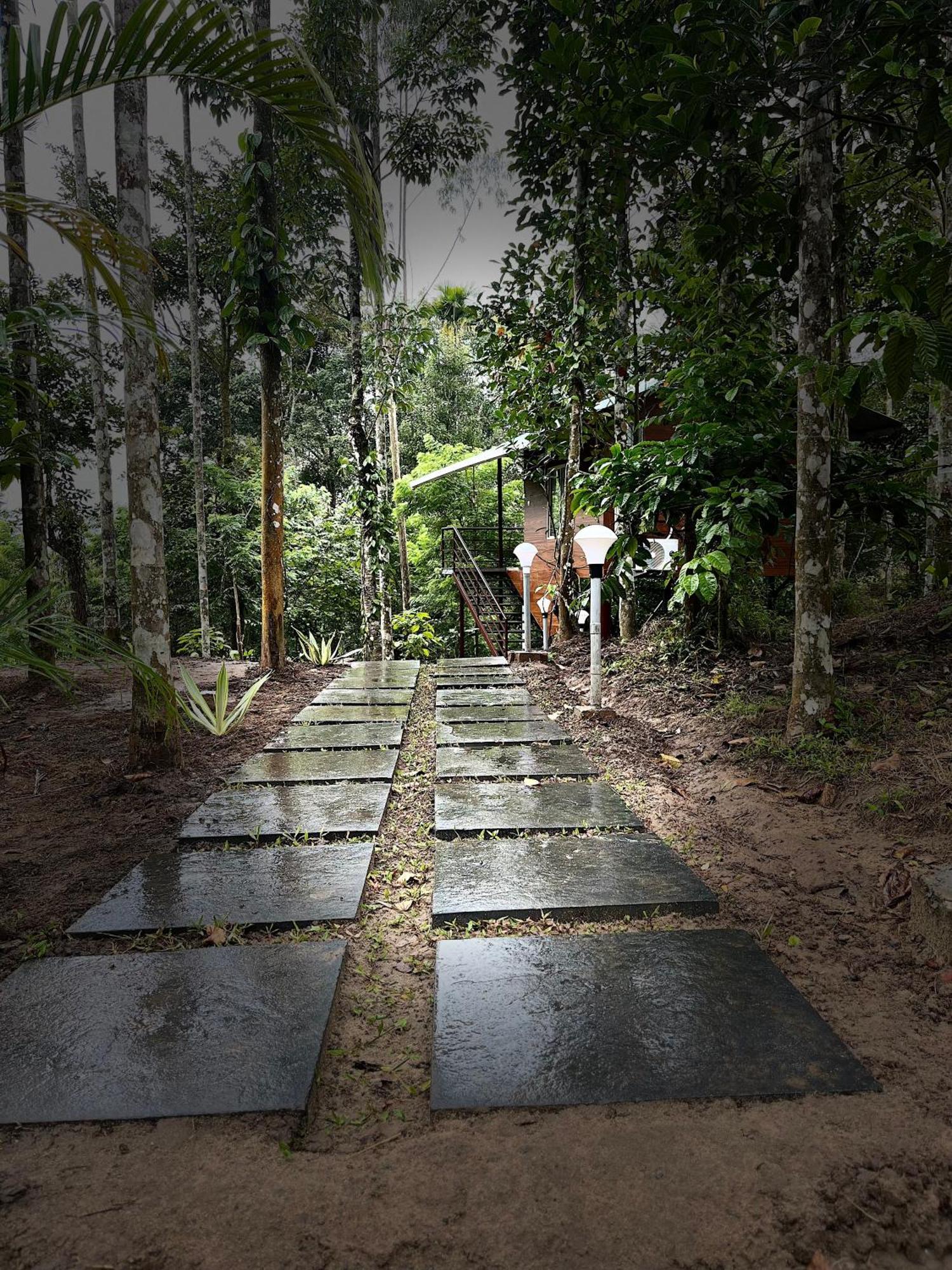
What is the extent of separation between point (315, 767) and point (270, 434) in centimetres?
368

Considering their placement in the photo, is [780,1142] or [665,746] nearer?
[780,1142]

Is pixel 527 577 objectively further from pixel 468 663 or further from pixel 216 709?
pixel 216 709

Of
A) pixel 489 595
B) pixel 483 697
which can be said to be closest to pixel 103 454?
pixel 489 595

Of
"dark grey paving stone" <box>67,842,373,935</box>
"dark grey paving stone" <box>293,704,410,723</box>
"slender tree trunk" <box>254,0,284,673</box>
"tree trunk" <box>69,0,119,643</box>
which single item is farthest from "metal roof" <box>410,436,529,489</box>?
"dark grey paving stone" <box>67,842,373,935</box>

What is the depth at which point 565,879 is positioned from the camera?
237 centimetres

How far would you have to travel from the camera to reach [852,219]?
14.1ft

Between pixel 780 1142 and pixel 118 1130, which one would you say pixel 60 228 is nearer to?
pixel 118 1130

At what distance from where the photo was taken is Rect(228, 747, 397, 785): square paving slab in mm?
3543

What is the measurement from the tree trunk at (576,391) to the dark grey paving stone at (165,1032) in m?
4.59

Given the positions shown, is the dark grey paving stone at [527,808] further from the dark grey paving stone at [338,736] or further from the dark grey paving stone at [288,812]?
the dark grey paving stone at [338,736]

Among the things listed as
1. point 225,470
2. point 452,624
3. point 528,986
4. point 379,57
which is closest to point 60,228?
point 528,986

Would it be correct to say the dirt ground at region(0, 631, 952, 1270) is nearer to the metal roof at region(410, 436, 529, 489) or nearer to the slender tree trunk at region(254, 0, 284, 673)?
the slender tree trunk at region(254, 0, 284, 673)

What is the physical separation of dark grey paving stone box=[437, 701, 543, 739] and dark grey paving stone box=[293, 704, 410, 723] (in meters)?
0.29

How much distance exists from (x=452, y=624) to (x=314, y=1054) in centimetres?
1441
